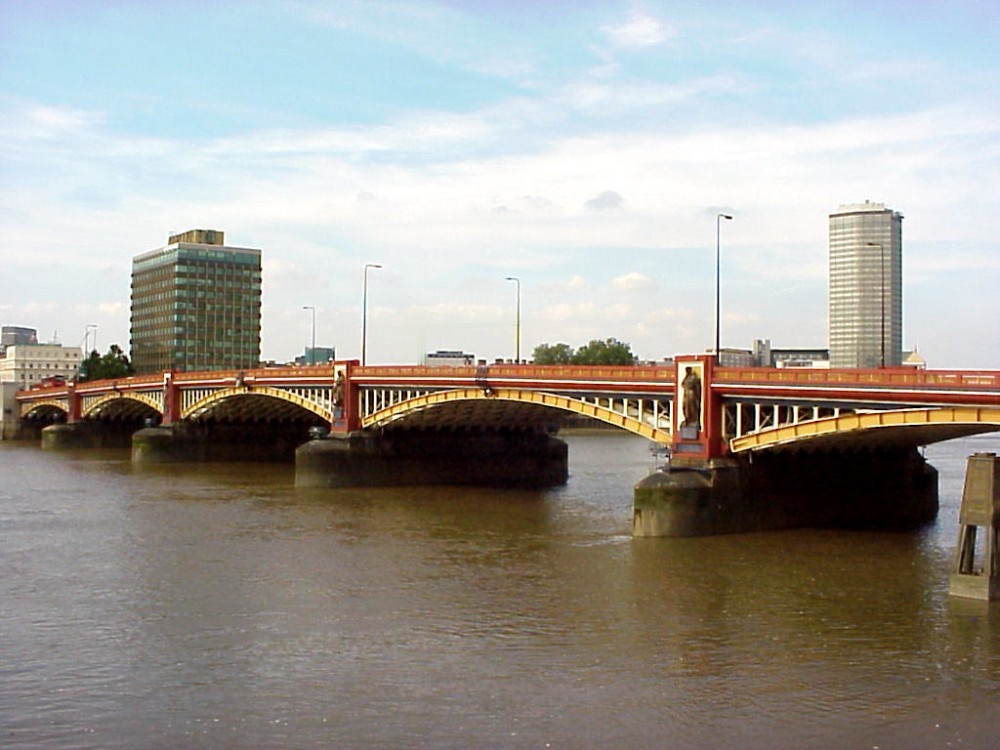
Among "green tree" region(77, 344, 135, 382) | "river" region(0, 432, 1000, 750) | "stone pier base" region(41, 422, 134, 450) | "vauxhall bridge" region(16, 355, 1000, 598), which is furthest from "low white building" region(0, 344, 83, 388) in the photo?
"river" region(0, 432, 1000, 750)

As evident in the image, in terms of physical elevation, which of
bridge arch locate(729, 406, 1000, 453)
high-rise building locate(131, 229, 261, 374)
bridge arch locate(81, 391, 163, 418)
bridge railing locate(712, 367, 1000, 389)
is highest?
high-rise building locate(131, 229, 261, 374)

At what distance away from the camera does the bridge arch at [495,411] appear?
126 feet

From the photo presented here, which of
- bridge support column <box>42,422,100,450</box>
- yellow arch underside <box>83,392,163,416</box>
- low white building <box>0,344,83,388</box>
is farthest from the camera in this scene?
low white building <box>0,344,83,388</box>

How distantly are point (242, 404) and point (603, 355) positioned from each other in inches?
2958

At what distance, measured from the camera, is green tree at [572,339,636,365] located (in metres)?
137

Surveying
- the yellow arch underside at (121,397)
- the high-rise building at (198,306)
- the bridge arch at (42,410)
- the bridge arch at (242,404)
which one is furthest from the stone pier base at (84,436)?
the high-rise building at (198,306)

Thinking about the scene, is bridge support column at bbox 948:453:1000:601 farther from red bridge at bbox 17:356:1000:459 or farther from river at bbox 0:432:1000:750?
red bridge at bbox 17:356:1000:459

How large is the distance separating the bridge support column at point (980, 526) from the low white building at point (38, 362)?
543ft

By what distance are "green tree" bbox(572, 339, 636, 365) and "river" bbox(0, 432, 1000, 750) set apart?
99.0 meters

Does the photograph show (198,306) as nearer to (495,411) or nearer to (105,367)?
(105,367)

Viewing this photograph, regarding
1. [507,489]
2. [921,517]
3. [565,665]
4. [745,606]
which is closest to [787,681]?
[565,665]

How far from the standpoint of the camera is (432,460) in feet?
174

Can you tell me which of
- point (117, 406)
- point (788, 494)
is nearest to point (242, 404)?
point (117, 406)

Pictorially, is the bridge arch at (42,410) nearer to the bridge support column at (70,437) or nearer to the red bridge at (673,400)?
the bridge support column at (70,437)
